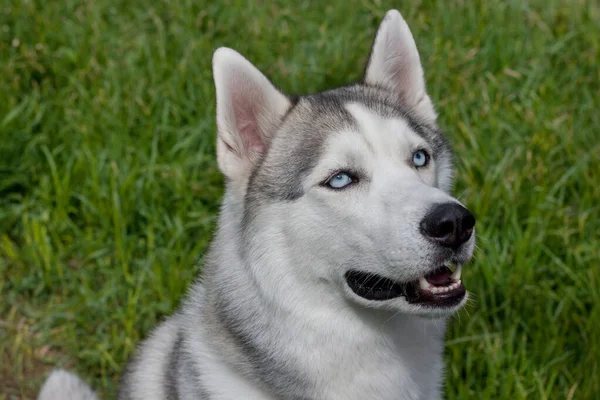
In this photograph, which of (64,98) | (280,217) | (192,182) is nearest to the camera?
(280,217)

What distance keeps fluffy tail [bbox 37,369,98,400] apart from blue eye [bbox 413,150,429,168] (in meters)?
1.96

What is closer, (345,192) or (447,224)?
(447,224)

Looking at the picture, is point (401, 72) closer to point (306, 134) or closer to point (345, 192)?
point (306, 134)

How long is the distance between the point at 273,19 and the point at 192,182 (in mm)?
2025

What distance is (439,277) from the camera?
11.1 ft

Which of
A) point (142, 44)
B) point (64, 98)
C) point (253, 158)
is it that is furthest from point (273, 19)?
point (253, 158)

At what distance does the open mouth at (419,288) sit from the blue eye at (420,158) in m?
0.48

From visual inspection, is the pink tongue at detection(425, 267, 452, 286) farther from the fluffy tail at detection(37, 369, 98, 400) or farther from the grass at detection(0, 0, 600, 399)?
the fluffy tail at detection(37, 369, 98, 400)


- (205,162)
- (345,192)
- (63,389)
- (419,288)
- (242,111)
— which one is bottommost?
(63,389)

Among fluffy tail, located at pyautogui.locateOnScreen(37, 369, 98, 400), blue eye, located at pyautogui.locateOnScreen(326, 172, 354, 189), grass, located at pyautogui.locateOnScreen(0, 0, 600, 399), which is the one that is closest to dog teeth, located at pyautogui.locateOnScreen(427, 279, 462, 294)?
blue eye, located at pyautogui.locateOnScreen(326, 172, 354, 189)

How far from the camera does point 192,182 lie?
18.2 feet

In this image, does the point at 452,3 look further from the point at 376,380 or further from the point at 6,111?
the point at 376,380

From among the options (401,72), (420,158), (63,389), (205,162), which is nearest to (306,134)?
(420,158)

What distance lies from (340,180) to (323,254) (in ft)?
1.01
